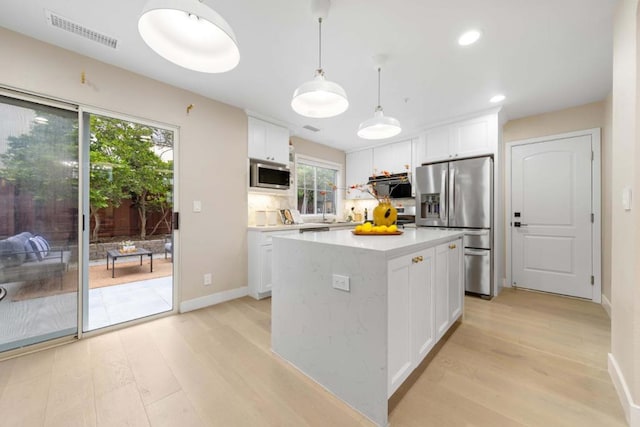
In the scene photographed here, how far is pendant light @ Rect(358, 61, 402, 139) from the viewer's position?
211 cm

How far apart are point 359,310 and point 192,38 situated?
164 cm

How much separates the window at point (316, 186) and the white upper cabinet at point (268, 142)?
684mm

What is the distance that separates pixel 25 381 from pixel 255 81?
301 cm

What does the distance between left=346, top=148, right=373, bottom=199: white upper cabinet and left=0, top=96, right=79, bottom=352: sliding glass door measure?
419 cm

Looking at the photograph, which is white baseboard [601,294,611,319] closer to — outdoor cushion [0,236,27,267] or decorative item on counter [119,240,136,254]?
outdoor cushion [0,236,27,267]

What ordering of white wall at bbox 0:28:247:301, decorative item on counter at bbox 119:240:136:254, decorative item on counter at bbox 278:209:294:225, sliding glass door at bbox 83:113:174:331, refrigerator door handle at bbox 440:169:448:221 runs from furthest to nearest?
decorative item on counter at bbox 119:240:136:254
decorative item on counter at bbox 278:209:294:225
refrigerator door handle at bbox 440:169:448:221
sliding glass door at bbox 83:113:174:331
white wall at bbox 0:28:247:301

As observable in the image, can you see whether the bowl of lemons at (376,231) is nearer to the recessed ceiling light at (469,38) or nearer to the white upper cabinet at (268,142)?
the recessed ceiling light at (469,38)

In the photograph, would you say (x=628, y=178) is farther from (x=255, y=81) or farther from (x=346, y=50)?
(x=255, y=81)

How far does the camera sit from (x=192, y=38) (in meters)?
1.20

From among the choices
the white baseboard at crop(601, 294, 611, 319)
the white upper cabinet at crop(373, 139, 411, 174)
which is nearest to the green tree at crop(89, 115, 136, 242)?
the white upper cabinet at crop(373, 139, 411, 174)

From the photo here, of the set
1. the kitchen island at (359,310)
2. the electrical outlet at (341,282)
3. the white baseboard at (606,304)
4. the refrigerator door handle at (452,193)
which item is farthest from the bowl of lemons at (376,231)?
the white baseboard at (606,304)

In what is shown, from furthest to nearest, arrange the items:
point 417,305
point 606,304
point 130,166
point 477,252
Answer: point 130,166, point 477,252, point 606,304, point 417,305

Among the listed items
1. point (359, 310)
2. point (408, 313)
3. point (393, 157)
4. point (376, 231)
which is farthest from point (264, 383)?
point (393, 157)

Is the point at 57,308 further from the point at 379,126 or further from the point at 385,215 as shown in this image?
the point at 379,126
